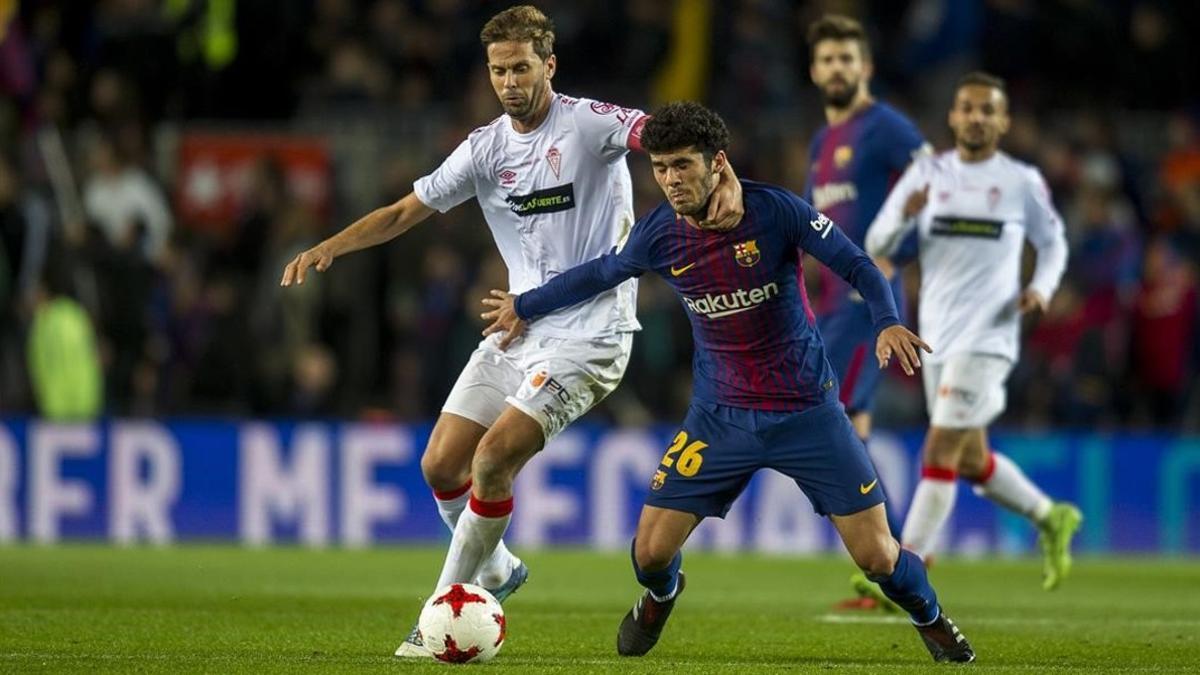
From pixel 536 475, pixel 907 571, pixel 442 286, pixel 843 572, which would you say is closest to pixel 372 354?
pixel 442 286

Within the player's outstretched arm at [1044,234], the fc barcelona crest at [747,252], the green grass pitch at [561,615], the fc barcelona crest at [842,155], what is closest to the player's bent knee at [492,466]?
the green grass pitch at [561,615]

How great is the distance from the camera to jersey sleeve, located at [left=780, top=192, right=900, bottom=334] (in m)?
7.71

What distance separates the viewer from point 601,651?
28.4 feet

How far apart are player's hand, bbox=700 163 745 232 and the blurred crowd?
885 cm

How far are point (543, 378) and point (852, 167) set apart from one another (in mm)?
3134

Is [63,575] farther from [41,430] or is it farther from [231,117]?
[231,117]

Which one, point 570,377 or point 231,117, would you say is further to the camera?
point 231,117

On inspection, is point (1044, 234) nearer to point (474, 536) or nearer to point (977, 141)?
point (977, 141)

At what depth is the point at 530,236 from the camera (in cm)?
884

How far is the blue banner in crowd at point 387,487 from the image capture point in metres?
16.2

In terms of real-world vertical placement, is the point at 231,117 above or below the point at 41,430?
above

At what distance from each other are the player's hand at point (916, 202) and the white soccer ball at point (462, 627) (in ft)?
12.3

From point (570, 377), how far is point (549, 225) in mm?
652

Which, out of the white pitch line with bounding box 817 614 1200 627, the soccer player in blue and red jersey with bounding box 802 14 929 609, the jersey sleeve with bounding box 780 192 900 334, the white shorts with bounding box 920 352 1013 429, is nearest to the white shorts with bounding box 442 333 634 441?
the jersey sleeve with bounding box 780 192 900 334
